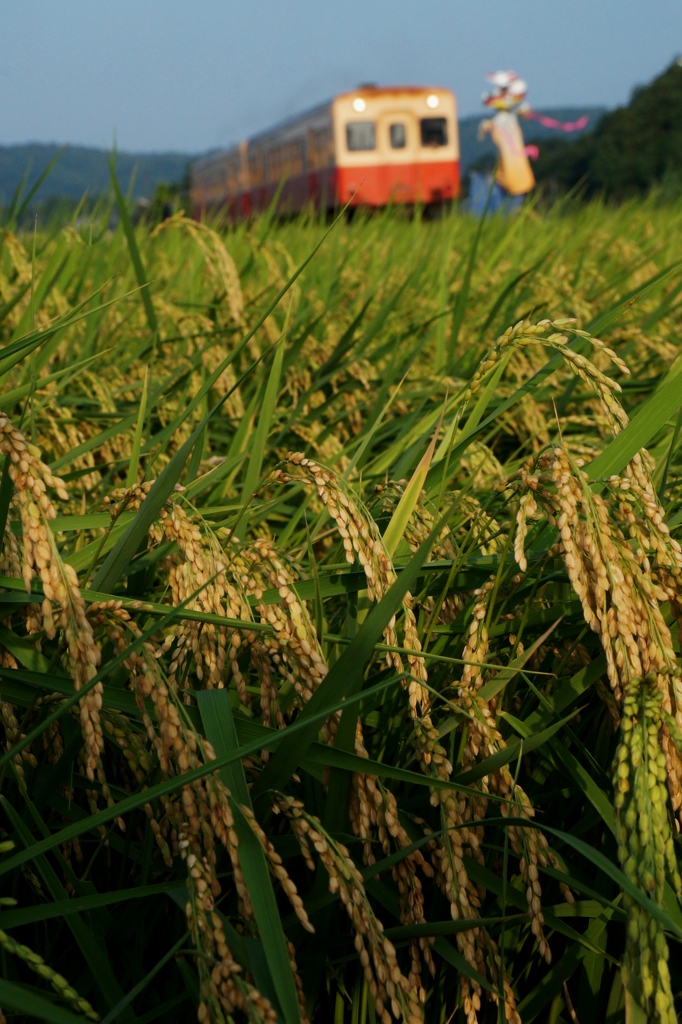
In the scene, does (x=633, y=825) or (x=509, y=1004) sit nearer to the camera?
(x=633, y=825)

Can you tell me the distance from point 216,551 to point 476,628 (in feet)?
0.99

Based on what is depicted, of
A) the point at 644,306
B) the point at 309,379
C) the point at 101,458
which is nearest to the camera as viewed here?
the point at 101,458

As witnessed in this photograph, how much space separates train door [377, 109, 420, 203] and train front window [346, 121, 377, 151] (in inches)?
8.2

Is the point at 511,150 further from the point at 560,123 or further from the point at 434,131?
the point at 434,131

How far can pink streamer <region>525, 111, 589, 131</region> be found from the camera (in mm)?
14333

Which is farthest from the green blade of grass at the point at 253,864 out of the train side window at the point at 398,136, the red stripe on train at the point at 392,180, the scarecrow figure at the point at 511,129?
the train side window at the point at 398,136

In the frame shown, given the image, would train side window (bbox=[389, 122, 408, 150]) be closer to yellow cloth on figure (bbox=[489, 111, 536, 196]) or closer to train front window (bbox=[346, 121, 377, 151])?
train front window (bbox=[346, 121, 377, 151])

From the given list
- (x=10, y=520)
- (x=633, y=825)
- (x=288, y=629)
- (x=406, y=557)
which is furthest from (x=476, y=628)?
(x=10, y=520)

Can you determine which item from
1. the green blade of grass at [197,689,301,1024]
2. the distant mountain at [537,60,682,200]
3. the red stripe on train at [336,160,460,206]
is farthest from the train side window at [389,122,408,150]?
the distant mountain at [537,60,682,200]

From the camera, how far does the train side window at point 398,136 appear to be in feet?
67.8

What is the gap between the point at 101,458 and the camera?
7.61ft

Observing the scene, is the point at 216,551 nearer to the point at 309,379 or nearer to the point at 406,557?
the point at 406,557

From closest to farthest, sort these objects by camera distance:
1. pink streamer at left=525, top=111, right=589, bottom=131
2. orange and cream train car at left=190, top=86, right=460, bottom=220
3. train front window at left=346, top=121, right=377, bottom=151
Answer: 1. pink streamer at left=525, top=111, right=589, bottom=131
2. orange and cream train car at left=190, top=86, right=460, bottom=220
3. train front window at left=346, top=121, right=377, bottom=151

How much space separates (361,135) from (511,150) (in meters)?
5.46
